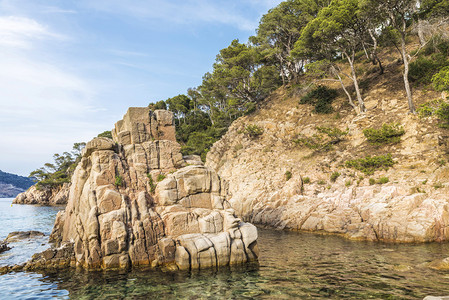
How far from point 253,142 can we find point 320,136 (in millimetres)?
10872

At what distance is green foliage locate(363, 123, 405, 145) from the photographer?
29.9 meters

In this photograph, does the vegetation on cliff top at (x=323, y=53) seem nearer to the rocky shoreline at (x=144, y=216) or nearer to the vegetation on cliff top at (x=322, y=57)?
the vegetation on cliff top at (x=322, y=57)

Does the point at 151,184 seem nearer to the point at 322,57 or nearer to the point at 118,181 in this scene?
the point at 118,181

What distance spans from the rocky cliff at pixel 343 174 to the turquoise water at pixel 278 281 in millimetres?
4051

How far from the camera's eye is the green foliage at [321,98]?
43287 mm

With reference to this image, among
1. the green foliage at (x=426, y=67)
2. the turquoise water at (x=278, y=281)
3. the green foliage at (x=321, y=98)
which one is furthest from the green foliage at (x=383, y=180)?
the green foliage at (x=321, y=98)

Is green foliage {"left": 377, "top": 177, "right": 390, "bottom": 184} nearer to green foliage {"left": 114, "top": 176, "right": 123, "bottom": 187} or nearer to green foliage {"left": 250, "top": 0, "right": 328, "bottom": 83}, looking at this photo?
green foliage {"left": 114, "top": 176, "right": 123, "bottom": 187}

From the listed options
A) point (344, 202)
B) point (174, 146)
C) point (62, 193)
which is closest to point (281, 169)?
point (344, 202)

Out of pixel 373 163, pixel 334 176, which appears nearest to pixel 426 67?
pixel 373 163

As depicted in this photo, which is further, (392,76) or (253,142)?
(253,142)

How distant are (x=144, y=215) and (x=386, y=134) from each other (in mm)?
26656

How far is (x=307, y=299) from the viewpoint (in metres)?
11.0

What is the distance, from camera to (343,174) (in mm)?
29984

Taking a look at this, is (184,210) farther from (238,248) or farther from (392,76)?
(392,76)
